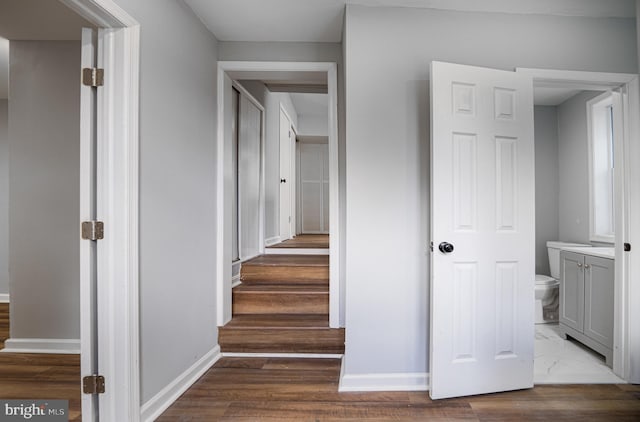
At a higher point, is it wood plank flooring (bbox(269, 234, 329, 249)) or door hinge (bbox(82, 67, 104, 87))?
door hinge (bbox(82, 67, 104, 87))

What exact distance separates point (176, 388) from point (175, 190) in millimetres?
1205

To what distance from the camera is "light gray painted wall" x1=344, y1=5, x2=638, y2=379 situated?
6.77 ft

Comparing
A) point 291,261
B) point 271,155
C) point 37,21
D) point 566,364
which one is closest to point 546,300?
point 566,364

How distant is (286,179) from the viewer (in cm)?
495

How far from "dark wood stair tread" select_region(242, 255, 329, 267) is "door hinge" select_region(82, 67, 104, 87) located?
76.1 inches

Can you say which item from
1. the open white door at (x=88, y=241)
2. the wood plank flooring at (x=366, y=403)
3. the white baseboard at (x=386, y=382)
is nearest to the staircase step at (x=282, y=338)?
the wood plank flooring at (x=366, y=403)

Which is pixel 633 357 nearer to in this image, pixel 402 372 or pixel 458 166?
pixel 402 372

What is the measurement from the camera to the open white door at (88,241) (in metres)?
1.54

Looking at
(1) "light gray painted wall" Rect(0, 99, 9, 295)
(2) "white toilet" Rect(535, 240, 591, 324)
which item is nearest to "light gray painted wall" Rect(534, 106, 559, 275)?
(2) "white toilet" Rect(535, 240, 591, 324)

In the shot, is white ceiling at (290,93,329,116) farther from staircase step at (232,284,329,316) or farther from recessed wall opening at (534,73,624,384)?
staircase step at (232,284,329,316)

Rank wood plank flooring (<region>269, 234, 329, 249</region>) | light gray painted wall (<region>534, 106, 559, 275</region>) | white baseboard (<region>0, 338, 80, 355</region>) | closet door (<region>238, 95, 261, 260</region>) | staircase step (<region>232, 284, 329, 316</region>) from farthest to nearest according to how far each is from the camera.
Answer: wood plank flooring (<region>269, 234, 329, 249</region>)
light gray painted wall (<region>534, 106, 559, 275</region>)
closet door (<region>238, 95, 261, 260</region>)
staircase step (<region>232, 284, 329, 316</region>)
white baseboard (<region>0, 338, 80, 355</region>)

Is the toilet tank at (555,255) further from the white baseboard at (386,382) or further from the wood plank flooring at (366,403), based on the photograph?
the white baseboard at (386,382)

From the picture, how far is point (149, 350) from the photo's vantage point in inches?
69.0

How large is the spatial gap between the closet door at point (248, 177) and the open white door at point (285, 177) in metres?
1.00
